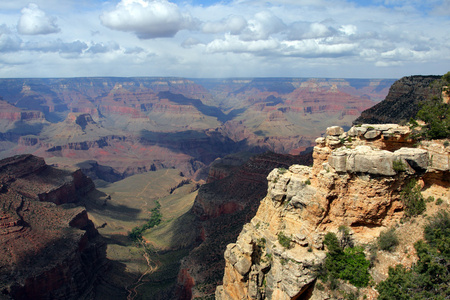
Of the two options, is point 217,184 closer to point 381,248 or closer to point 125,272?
point 125,272

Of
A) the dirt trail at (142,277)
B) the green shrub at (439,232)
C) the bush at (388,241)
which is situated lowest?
the dirt trail at (142,277)

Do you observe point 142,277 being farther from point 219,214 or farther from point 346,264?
point 346,264

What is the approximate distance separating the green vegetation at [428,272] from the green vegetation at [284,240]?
18.5 ft

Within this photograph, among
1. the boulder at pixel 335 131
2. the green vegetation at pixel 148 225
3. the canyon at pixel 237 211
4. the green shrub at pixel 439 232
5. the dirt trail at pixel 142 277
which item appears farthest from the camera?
the green vegetation at pixel 148 225

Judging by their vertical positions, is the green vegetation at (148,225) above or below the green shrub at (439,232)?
below

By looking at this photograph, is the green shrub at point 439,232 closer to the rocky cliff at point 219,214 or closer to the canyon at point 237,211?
the canyon at point 237,211

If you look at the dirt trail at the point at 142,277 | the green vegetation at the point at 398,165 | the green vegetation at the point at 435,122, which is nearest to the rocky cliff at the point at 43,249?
the dirt trail at the point at 142,277

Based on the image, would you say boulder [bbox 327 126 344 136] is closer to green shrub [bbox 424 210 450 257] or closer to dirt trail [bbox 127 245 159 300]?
green shrub [bbox 424 210 450 257]

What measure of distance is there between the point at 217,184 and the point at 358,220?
65.3 metres

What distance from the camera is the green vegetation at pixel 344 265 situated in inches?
734

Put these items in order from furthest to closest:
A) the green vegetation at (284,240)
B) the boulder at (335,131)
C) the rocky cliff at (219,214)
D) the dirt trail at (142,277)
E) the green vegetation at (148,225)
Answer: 1. the green vegetation at (148,225)
2. the dirt trail at (142,277)
3. the rocky cliff at (219,214)
4. the boulder at (335,131)
5. the green vegetation at (284,240)

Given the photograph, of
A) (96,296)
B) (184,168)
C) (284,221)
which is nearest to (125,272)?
(96,296)

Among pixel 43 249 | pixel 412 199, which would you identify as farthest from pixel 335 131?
pixel 43 249

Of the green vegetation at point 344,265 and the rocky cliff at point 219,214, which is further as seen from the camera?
the rocky cliff at point 219,214
